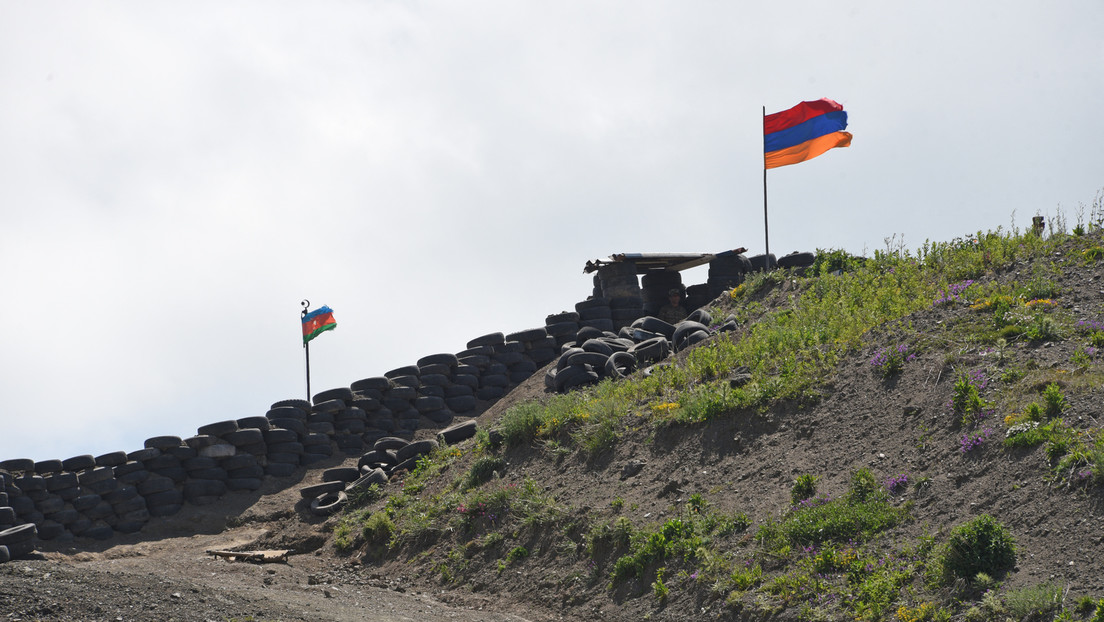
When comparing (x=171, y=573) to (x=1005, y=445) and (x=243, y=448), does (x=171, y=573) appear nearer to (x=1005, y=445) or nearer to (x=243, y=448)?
(x=243, y=448)

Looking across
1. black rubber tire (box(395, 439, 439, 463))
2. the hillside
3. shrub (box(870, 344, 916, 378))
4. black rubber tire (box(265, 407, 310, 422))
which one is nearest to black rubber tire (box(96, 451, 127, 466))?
the hillside

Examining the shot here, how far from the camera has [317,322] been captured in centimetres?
2627

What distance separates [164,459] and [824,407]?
12.3 m

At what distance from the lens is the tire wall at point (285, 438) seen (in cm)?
1697

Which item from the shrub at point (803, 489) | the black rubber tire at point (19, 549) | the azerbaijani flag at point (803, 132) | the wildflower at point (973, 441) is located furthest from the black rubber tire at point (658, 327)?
the black rubber tire at point (19, 549)

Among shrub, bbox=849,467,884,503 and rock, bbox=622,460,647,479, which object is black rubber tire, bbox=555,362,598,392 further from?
shrub, bbox=849,467,884,503

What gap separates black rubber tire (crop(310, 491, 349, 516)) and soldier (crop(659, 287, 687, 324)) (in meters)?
9.23

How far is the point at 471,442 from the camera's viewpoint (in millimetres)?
16641

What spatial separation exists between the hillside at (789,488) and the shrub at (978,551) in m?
0.02

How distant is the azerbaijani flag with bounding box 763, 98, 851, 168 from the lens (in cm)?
1961

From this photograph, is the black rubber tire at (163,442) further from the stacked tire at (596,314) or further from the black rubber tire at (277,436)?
the stacked tire at (596,314)

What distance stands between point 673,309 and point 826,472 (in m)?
12.2

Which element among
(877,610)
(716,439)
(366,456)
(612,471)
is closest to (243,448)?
(366,456)

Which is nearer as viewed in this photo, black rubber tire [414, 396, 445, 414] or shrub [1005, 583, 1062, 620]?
shrub [1005, 583, 1062, 620]
